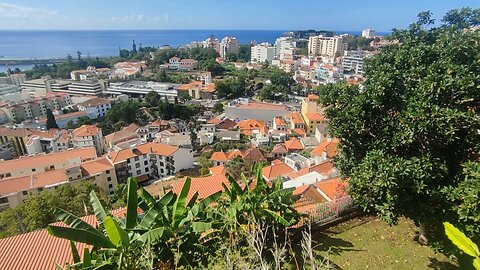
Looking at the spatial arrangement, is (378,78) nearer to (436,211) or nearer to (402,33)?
(436,211)

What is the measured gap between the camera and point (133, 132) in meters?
36.4

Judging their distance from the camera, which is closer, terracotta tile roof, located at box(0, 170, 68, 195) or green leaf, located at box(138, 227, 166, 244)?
green leaf, located at box(138, 227, 166, 244)

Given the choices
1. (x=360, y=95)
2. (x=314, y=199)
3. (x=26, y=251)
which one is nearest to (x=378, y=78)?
(x=360, y=95)

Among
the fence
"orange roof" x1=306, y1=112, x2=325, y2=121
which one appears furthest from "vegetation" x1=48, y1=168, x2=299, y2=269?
"orange roof" x1=306, y1=112, x2=325, y2=121

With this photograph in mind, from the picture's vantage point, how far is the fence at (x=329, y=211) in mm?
6695

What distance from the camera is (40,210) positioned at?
13.2 meters

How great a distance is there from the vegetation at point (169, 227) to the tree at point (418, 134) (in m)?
1.79

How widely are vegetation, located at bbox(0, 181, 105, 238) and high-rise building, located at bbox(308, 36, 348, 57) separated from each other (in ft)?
299

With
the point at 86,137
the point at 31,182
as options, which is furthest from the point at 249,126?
the point at 31,182

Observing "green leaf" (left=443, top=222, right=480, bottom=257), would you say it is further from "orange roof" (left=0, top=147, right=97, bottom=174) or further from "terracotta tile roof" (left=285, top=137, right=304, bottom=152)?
"orange roof" (left=0, top=147, right=97, bottom=174)

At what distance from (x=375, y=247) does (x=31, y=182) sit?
2477 centimetres

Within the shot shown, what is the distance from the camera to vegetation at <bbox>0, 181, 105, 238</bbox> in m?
12.9

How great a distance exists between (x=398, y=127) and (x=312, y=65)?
254ft

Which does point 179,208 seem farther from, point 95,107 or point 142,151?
point 95,107
